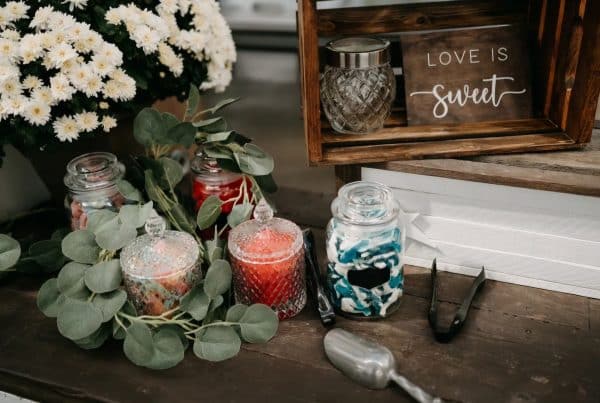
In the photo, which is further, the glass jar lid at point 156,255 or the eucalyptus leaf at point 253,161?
the eucalyptus leaf at point 253,161

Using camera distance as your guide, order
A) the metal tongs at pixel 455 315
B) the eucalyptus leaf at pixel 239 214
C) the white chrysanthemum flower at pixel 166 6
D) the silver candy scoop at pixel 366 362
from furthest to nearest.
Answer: the white chrysanthemum flower at pixel 166 6 < the eucalyptus leaf at pixel 239 214 < the metal tongs at pixel 455 315 < the silver candy scoop at pixel 366 362

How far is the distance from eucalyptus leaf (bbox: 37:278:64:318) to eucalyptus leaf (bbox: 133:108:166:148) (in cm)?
28

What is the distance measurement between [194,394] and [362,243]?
336 millimetres

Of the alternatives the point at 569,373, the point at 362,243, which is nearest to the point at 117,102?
the point at 362,243

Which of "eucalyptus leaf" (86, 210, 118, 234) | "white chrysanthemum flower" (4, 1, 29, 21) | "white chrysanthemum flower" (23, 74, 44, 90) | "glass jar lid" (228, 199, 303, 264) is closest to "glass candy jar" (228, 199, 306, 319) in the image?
"glass jar lid" (228, 199, 303, 264)

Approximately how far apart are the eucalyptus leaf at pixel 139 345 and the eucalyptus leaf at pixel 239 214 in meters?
0.24

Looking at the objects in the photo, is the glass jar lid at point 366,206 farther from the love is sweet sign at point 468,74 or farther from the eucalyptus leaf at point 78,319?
the eucalyptus leaf at point 78,319

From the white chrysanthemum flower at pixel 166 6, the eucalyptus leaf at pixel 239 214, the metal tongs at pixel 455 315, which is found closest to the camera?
the metal tongs at pixel 455 315

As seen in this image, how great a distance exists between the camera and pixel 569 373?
84cm

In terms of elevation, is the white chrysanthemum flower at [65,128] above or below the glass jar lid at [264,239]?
above

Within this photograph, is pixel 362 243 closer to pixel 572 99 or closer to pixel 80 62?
pixel 572 99

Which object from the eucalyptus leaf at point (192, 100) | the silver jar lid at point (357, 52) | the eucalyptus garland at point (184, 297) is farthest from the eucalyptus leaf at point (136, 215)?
the silver jar lid at point (357, 52)

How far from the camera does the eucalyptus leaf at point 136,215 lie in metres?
0.95

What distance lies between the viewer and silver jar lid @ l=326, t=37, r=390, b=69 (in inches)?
39.4
